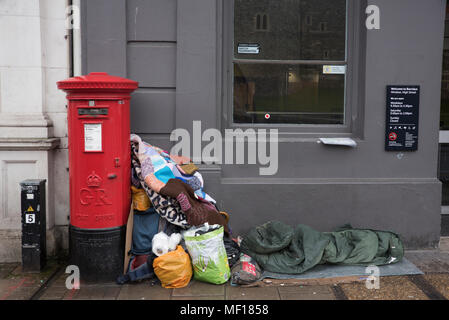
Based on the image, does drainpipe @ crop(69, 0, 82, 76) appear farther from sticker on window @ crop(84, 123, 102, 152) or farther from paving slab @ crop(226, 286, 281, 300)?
paving slab @ crop(226, 286, 281, 300)

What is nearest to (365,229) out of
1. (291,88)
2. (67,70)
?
(291,88)

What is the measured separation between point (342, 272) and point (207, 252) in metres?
1.38

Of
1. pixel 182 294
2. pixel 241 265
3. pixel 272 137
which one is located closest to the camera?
pixel 182 294

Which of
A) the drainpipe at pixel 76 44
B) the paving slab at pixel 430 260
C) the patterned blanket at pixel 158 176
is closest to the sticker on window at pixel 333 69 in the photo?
the patterned blanket at pixel 158 176

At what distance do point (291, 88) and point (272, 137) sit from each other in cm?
62

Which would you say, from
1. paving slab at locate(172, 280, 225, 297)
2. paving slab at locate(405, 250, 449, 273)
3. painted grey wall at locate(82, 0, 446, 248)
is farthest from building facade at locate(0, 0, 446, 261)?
paving slab at locate(172, 280, 225, 297)

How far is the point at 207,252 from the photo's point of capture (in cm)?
471

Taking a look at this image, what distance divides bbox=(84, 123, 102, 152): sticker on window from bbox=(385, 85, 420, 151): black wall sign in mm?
3180

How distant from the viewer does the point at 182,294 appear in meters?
4.59

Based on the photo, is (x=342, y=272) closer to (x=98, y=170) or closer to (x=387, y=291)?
(x=387, y=291)

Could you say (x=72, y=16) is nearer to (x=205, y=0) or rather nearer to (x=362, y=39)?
(x=205, y=0)

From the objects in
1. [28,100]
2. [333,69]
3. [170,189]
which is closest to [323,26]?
[333,69]

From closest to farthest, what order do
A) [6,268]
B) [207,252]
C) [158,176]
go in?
[207,252], [158,176], [6,268]

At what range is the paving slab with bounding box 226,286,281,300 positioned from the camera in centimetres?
452
